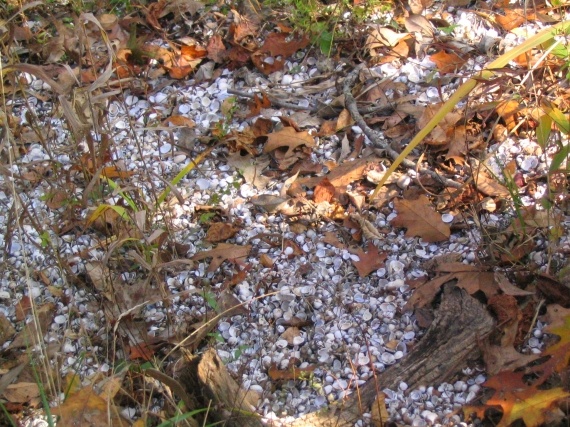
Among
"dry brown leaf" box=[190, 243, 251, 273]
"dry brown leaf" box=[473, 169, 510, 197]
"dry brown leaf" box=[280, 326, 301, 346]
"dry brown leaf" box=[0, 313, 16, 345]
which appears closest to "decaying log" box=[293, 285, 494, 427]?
"dry brown leaf" box=[280, 326, 301, 346]

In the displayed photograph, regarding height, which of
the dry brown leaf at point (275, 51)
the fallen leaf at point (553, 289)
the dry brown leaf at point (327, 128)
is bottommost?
the fallen leaf at point (553, 289)

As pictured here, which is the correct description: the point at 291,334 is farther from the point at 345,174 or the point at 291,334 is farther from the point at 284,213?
the point at 345,174

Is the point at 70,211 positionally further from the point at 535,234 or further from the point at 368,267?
the point at 535,234

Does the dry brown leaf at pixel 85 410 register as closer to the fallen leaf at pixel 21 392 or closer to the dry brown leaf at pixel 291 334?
the fallen leaf at pixel 21 392

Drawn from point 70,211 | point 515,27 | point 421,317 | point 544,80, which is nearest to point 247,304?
point 421,317

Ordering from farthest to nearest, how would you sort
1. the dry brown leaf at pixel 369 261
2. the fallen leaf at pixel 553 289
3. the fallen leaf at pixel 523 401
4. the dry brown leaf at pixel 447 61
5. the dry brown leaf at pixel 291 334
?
the dry brown leaf at pixel 447 61, the dry brown leaf at pixel 369 261, the dry brown leaf at pixel 291 334, the fallen leaf at pixel 553 289, the fallen leaf at pixel 523 401

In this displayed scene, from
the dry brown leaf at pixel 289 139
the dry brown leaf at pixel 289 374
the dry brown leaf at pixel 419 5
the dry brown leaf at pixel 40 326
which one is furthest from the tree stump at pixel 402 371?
the dry brown leaf at pixel 419 5

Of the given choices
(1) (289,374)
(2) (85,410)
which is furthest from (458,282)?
(2) (85,410)
